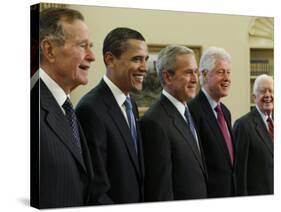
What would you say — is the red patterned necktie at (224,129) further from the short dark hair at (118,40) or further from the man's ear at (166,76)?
the short dark hair at (118,40)

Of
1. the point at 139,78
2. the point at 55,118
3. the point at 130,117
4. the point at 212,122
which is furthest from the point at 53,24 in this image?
the point at 212,122

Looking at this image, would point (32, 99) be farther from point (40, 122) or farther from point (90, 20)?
point (90, 20)

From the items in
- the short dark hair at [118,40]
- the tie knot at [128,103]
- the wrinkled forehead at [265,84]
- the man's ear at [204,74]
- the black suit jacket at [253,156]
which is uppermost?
the short dark hair at [118,40]

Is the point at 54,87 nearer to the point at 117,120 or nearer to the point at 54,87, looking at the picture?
the point at 54,87

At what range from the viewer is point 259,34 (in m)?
9.02

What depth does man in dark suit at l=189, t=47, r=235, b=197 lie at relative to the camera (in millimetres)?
8703

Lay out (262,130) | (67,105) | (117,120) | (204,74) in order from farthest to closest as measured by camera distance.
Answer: (262,130) → (204,74) → (117,120) → (67,105)

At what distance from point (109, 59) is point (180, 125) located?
1.04 meters

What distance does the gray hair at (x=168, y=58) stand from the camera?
331 inches

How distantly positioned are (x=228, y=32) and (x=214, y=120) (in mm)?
919

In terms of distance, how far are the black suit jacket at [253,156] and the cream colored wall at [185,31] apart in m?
0.18

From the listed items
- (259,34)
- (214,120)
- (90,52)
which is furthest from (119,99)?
(259,34)

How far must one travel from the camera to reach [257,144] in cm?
915

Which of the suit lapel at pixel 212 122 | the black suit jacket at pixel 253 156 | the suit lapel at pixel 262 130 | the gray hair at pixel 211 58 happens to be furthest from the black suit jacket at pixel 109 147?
the suit lapel at pixel 262 130
